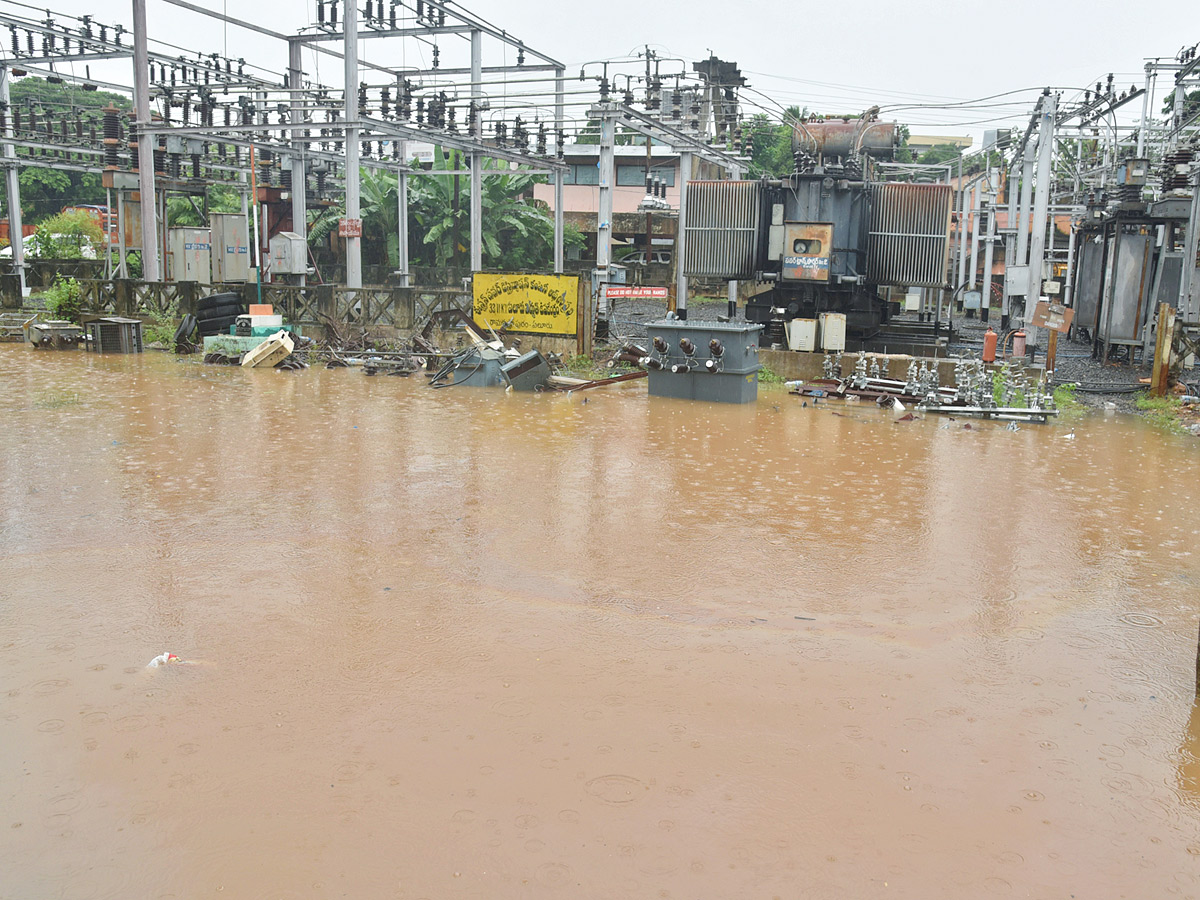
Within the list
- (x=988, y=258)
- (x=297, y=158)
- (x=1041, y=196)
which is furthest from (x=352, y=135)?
(x=988, y=258)

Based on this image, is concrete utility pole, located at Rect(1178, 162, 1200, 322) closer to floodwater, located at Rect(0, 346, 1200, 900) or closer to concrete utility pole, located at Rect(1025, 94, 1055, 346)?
concrete utility pole, located at Rect(1025, 94, 1055, 346)

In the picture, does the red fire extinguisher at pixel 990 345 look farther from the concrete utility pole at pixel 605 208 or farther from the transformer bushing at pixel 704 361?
the concrete utility pole at pixel 605 208

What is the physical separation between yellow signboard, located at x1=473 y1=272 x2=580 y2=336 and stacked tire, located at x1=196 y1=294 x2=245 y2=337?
5892 millimetres

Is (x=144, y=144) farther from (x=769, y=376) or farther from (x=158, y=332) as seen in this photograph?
(x=769, y=376)

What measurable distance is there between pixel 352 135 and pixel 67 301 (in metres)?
8.04

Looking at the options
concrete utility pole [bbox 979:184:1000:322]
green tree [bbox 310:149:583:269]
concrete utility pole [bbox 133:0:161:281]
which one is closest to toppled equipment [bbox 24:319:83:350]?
concrete utility pole [bbox 133:0:161:281]

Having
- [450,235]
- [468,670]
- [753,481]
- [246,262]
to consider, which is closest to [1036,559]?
[753,481]

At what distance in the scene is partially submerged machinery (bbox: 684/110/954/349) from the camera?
21531 millimetres

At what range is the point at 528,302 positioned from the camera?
21172mm

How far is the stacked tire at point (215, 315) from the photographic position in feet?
75.2

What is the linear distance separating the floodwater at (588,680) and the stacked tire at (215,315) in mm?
11700

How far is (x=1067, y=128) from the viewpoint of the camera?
28844 millimetres

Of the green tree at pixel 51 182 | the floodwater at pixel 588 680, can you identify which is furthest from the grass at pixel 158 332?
the green tree at pixel 51 182

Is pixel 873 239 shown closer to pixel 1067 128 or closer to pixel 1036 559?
pixel 1067 128
